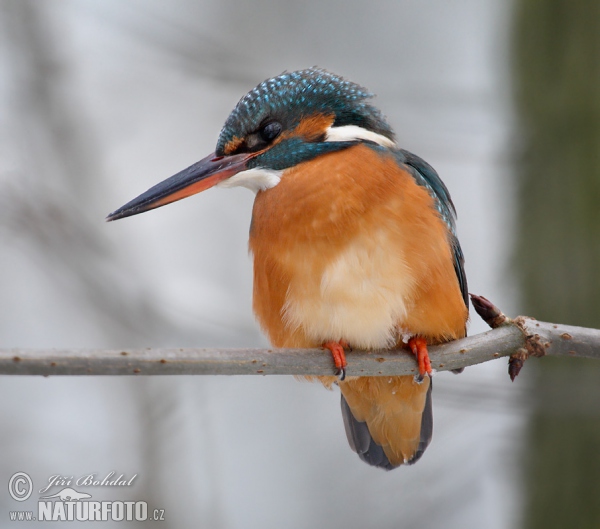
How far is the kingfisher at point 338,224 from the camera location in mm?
2088

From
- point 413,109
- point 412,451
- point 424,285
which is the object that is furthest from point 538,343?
point 413,109

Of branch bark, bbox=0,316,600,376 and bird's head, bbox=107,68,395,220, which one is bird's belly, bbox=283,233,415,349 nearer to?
branch bark, bbox=0,316,600,376

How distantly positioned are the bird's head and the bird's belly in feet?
1.25

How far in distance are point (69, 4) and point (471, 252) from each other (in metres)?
3.11

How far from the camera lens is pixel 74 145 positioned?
4145 mm

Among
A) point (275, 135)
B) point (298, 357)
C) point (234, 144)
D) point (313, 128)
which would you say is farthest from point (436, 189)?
point (298, 357)

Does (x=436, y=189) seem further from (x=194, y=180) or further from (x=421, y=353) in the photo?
(x=194, y=180)

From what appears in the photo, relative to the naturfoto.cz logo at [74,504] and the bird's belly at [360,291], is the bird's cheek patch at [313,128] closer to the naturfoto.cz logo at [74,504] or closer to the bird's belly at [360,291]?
the bird's belly at [360,291]

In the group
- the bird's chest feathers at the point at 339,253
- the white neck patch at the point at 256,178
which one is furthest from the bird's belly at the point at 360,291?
the white neck patch at the point at 256,178

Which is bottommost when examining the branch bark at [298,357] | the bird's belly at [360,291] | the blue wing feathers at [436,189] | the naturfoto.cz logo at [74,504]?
the naturfoto.cz logo at [74,504]

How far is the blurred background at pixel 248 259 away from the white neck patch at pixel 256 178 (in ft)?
3.44

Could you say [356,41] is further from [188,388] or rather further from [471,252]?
[188,388]

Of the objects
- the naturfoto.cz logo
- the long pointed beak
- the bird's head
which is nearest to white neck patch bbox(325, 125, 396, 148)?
the bird's head

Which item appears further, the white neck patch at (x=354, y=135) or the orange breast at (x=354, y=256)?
the white neck patch at (x=354, y=135)
